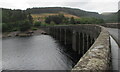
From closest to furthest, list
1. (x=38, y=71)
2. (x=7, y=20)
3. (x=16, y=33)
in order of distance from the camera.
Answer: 1. (x=38, y=71)
2. (x=16, y=33)
3. (x=7, y=20)

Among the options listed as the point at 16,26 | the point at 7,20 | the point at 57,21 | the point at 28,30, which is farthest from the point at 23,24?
the point at 57,21

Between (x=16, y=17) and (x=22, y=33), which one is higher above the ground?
(x=16, y=17)

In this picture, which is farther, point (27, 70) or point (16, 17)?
point (16, 17)

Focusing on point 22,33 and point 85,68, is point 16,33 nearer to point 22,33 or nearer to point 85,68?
point 22,33

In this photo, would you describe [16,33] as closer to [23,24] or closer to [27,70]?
[23,24]

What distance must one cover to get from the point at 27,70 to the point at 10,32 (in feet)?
297

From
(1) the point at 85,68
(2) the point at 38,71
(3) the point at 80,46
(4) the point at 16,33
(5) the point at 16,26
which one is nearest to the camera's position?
(1) the point at 85,68

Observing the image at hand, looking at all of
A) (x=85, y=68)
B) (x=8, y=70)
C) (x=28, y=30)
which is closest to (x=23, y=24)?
(x=28, y=30)

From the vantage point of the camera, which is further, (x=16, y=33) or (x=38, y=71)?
(x=16, y=33)

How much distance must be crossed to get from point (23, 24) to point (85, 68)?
112 m

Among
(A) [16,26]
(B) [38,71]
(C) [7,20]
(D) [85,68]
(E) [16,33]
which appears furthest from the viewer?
(C) [7,20]

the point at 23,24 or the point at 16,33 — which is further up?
the point at 23,24

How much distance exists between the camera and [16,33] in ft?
343

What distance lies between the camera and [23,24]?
110312mm
